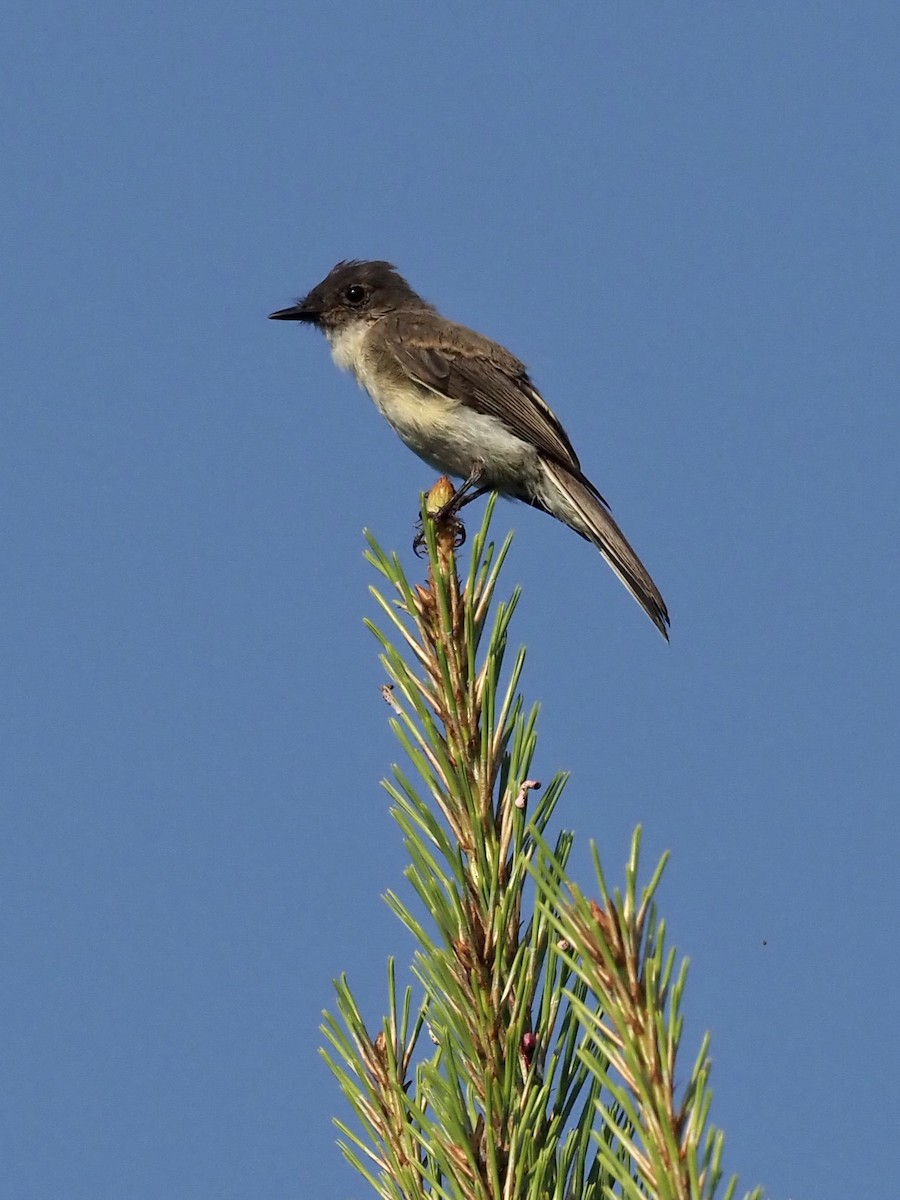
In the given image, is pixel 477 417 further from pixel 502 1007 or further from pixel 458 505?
pixel 502 1007

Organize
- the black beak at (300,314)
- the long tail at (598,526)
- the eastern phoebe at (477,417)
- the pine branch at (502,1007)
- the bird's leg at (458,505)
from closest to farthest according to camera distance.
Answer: the pine branch at (502,1007)
the bird's leg at (458,505)
the long tail at (598,526)
the eastern phoebe at (477,417)
the black beak at (300,314)

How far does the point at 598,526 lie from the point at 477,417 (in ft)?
2.72

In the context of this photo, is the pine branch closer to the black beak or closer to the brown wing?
the brown wing

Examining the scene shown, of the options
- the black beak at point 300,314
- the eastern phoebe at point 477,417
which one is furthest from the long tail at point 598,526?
the black beak at point 300,314

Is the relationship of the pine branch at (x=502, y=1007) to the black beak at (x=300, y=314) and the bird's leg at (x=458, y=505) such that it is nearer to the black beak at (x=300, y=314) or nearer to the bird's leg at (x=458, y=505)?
the bird's leg at (x=458, y=505)

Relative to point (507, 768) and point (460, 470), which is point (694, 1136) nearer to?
point (507, 768)

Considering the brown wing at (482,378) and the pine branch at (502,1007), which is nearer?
the pine branch at (502,1007)

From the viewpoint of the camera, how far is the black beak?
24.5ft

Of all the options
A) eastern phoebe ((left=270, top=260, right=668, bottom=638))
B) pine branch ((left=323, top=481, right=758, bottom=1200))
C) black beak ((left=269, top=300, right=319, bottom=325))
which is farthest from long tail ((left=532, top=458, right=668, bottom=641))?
pine branch ((left=323, top=481, right=758, bottom=1200))

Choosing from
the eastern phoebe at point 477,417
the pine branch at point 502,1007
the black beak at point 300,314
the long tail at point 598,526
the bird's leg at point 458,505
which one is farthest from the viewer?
the black beak at point 300,314

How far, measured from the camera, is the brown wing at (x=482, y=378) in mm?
6262

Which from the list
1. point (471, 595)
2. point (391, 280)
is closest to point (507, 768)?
point (471, 595)

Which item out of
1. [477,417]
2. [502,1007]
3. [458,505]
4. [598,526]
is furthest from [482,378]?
[502,1007]

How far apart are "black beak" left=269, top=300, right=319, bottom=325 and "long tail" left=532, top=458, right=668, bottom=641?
1.88 m
